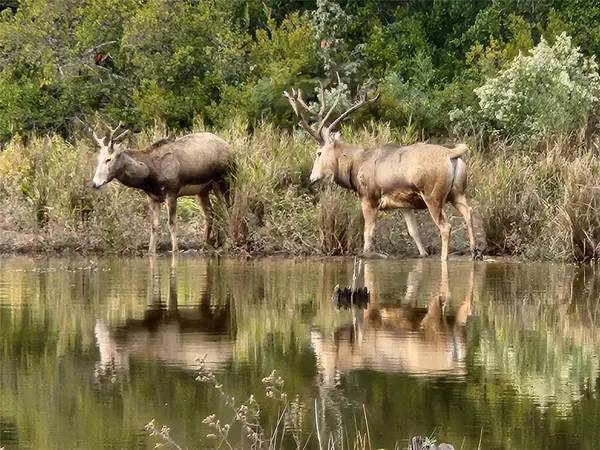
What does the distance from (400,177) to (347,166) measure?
1.46 metres

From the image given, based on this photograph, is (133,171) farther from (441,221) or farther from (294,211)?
(441,221)

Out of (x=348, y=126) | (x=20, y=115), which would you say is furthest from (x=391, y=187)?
(x=20, y=115)

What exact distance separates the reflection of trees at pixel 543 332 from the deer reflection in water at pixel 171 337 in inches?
96.3

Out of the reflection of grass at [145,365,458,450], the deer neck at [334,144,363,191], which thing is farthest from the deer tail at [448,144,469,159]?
the reflection of grass at [145,365,458,450]

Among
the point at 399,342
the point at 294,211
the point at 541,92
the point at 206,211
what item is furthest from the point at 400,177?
the point at 399,342

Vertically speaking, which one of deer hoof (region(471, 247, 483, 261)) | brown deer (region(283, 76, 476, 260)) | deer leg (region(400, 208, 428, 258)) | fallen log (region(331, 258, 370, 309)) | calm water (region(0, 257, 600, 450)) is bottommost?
calm water (region(0, 257, 600, 450))

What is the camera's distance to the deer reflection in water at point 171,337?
42.9ft

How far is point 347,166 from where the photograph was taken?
22984 millimetres

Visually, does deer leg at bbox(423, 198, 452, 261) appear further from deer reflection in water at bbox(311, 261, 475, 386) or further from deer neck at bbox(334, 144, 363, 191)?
deer reflection in water at bbox(311, 261, 475, 386)

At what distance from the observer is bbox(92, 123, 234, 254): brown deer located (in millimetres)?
22688

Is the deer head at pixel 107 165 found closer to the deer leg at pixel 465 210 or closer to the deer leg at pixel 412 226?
the deer leg at pixel 412 226

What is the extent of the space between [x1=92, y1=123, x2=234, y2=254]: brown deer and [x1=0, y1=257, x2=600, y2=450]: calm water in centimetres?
245

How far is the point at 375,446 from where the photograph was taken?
971cm

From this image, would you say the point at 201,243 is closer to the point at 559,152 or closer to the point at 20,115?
the point at 559,152
